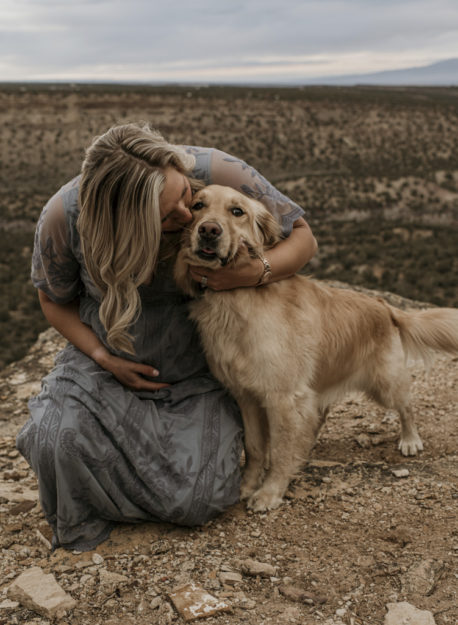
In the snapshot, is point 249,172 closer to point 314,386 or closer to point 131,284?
point 131,284

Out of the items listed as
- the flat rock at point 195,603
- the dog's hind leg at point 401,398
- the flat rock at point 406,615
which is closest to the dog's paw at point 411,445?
the dog's hind leg at point 401,398

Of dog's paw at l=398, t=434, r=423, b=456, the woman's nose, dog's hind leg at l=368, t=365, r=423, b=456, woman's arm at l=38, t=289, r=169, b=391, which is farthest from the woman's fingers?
dog's paw at l=398, t=434, r=423, b=456

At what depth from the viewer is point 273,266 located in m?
2.70

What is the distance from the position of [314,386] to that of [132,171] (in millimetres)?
1471

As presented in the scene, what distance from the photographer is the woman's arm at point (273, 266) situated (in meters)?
2.56

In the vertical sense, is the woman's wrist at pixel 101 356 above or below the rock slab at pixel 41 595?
above

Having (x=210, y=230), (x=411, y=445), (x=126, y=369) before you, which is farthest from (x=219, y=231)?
(x=411, y=445)

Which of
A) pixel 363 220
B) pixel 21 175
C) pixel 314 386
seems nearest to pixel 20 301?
pixel 314 386

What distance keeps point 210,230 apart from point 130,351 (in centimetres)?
70

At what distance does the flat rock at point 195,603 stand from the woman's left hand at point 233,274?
1242 millimetres

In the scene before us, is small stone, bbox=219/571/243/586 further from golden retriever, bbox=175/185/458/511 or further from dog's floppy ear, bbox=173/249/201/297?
dog's floppy ear, bbox=173/249/201/297

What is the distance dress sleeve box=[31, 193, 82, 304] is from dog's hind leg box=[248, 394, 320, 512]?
43.6 inches

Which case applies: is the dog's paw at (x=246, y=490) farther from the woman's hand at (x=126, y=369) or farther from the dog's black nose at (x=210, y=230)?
the dog's black nose at (x=210, y=230)

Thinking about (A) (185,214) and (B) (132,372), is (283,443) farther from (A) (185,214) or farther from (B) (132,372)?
(A) (185,214)
